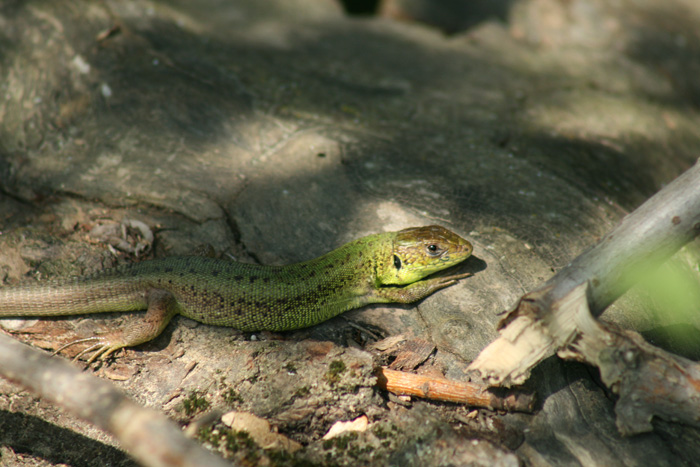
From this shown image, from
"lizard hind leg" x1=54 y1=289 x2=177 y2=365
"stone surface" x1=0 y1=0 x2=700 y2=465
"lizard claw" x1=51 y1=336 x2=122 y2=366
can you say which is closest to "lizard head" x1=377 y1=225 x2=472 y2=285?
"stone surface" x1=0 y1=0 x2=700 y2=465

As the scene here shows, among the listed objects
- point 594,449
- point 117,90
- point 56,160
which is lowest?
point 56,160

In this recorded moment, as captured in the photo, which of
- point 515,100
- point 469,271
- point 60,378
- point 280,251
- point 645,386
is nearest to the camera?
point 60,378

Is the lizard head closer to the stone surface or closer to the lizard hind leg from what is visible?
the stone surface

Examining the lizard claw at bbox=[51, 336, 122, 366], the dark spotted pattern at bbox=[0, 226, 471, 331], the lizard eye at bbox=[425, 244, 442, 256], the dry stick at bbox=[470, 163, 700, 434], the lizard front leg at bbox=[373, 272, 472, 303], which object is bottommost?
the lizard claw at bbox=[51, 336, 122, 366]

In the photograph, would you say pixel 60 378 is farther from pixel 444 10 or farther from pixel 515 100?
pixel 444 10

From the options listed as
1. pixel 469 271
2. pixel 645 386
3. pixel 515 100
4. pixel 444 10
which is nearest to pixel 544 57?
pixel 515 100

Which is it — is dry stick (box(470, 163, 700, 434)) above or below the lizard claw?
above

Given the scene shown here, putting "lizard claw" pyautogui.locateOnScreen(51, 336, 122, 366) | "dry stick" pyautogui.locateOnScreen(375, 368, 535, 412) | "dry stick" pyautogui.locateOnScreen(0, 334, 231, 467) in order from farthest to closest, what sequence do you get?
"lizard claw" pyautogui.locateOnScreen(51, 336, 122, 366) → "dry stick" pyautogui.locateOnScreen(375, 368, 535, 412) → "dry stick" pyautogui.locateOnScreen(0, 334, 231, 467)
